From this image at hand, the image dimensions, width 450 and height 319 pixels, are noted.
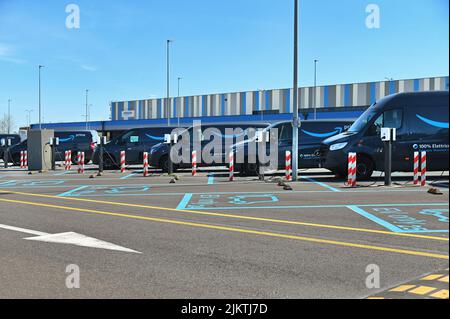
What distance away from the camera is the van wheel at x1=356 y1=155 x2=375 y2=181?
16234 millimetres

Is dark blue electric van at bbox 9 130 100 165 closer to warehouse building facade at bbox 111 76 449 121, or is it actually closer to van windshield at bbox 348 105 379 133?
van windshield at bbox 348 105 379 133

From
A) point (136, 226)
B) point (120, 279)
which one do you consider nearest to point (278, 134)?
point (136, 226)

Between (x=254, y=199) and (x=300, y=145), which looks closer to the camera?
(x=254, y=199)

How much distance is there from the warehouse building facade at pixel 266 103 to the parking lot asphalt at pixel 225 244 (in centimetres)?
2629

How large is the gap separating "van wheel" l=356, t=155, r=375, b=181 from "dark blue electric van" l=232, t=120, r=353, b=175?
2.95 meters

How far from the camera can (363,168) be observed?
16.2 metres

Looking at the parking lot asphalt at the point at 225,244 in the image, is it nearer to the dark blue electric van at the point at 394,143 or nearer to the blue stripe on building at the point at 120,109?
the dark blue electric van at the point at 394,143

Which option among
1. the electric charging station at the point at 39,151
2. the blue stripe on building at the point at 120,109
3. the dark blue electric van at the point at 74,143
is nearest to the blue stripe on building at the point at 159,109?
the blue stripe on building at the point at 120,109

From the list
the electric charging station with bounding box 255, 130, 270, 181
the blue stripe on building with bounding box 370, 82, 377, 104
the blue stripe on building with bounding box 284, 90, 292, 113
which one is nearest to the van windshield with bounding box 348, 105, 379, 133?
the electric charging station with bounding box 255, 130, 270, 181

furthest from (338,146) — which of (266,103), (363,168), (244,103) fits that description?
(244,103)

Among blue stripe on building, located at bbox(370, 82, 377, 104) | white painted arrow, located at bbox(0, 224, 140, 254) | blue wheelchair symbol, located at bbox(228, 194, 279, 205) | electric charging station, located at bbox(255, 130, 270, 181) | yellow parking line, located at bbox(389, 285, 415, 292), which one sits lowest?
white painted arrow, located at bbox(0, 224, 140, 254)

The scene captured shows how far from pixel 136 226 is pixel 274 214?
266cm

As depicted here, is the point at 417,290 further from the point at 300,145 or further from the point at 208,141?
the point at 208,141

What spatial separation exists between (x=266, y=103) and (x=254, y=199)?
62.1 meters
